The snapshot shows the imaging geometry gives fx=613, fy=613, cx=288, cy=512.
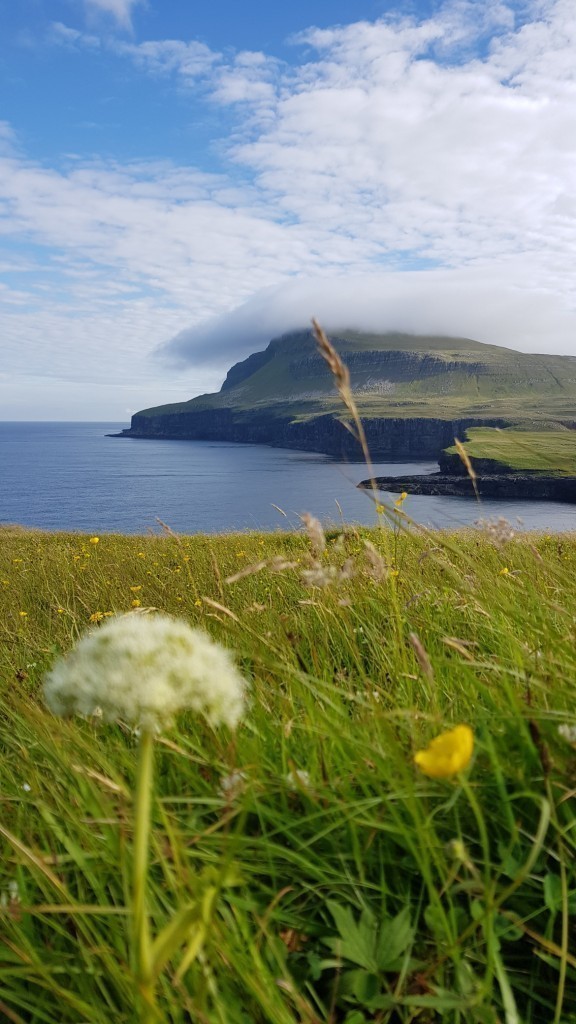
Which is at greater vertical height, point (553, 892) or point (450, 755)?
point (450, 755)

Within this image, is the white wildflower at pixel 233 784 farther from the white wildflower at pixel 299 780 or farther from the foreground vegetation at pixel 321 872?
the white wildflower at pixel 299 780

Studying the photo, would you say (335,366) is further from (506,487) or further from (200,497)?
(200,497)

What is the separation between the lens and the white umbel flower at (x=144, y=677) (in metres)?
1.15

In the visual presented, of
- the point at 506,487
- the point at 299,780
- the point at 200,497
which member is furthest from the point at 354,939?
the point at 200,497

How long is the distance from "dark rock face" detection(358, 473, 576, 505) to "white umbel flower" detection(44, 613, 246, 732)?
88.7 meters

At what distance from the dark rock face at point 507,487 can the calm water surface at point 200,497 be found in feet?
12.4

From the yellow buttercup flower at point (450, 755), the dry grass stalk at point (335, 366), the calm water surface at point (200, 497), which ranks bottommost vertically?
the calm water surface at point (200, 497)

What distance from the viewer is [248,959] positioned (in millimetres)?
1504

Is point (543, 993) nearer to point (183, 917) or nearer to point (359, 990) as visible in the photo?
point (359, 990)

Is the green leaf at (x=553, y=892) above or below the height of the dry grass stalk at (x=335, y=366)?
below

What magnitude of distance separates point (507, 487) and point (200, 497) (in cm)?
4991

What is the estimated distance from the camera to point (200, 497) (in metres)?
104

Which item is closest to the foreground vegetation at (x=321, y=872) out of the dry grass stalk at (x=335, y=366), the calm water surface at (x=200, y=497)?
the dry grass stalk at (x=335, y=366)

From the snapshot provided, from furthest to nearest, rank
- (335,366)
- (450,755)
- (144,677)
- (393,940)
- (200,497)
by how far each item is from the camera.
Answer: (200,497) → (335,366) → (393,940) → (144,677) → (450,755)
